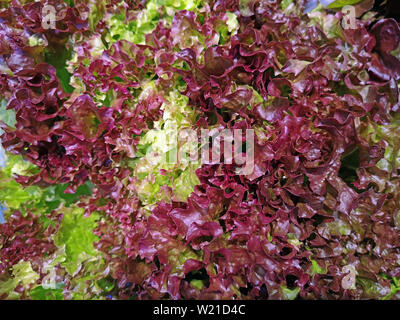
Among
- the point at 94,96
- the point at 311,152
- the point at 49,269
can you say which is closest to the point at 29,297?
the point at 49,269

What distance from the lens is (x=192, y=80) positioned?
1119 mm

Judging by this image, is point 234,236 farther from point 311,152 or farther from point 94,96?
point 94,96

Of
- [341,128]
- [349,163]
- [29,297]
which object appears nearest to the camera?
[341,128]

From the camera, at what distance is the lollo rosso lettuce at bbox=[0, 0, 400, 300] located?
41.8 inches

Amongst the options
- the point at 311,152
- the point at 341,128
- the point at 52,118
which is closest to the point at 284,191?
the point at 311,152

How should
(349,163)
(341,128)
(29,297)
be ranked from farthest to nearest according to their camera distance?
(29,297) < (349,163) < (341,128)

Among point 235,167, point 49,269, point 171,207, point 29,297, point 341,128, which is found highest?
point 341,128

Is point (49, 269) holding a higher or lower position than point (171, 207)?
lower

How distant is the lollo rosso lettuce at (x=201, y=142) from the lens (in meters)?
1.06

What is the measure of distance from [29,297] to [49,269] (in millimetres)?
148

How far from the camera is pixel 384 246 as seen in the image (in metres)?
1.12

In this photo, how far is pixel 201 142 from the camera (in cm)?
110
